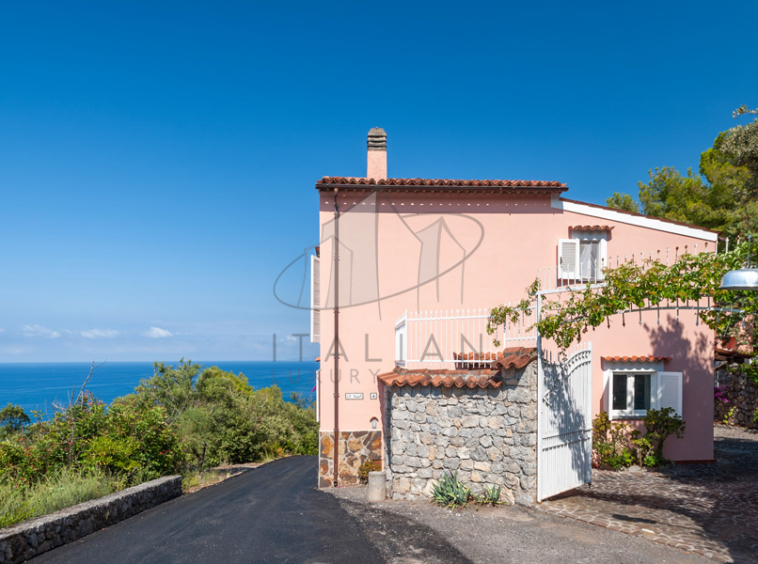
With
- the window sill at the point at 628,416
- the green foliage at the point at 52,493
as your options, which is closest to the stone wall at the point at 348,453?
the green foliage at the point at 52,493

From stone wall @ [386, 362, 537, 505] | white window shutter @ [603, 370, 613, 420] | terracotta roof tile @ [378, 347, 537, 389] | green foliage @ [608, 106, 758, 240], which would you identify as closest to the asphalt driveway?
stone wall @ [386, 362, 537, 505]

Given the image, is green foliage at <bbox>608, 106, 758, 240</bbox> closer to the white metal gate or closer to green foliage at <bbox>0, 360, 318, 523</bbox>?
the white metal gate

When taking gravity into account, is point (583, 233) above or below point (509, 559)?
above

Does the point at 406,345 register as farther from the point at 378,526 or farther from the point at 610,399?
the point at 610,399

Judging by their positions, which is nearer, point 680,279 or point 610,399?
point 680,279

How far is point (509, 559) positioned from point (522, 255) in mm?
7819

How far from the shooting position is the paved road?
7004 millimetres

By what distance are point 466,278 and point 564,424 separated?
4.44 m

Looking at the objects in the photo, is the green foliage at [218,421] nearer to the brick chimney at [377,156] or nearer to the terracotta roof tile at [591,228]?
the brick chimney at [377,156]

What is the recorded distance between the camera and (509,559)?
255 inches

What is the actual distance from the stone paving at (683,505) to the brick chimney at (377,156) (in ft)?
28.3

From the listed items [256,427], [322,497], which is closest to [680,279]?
[322,497]

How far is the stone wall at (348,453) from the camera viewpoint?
11.8m

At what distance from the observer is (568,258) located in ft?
41.8
